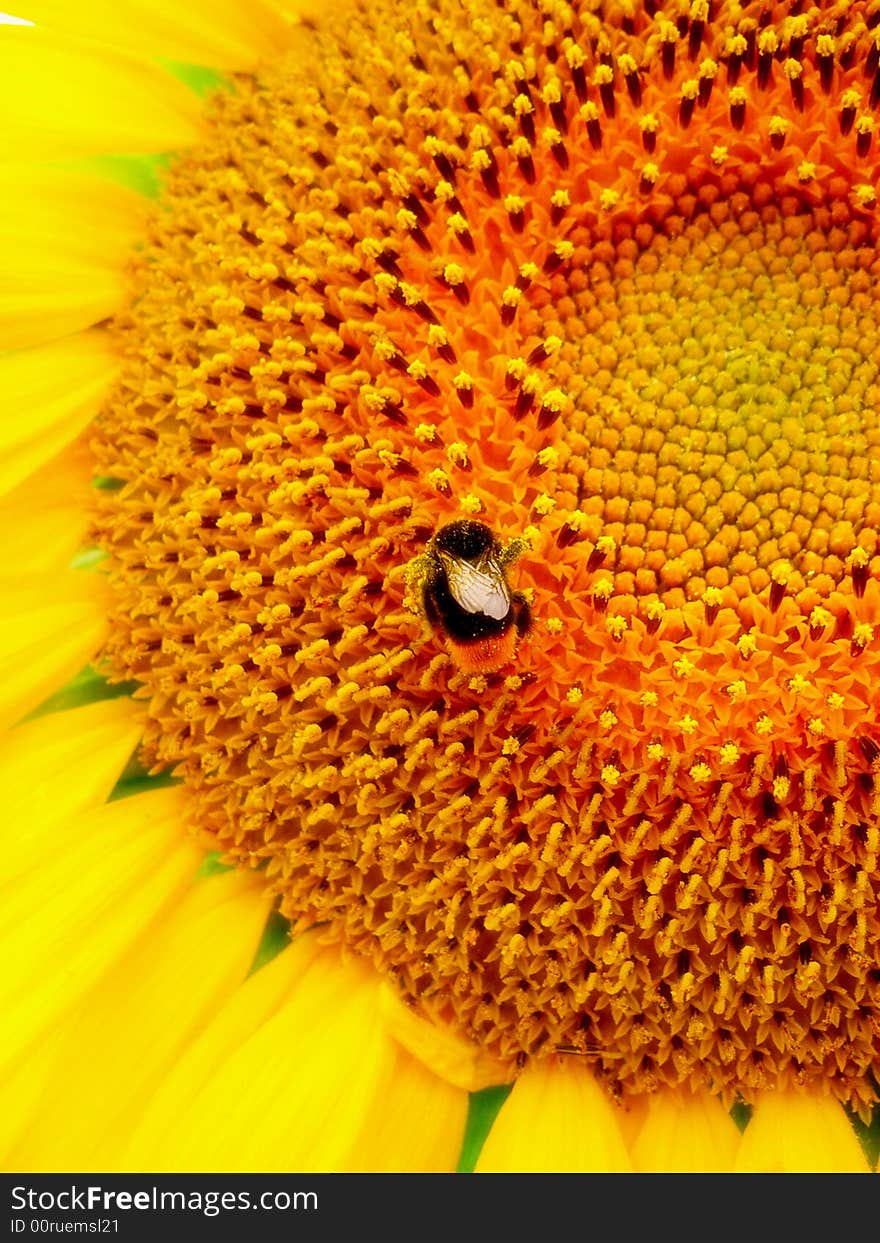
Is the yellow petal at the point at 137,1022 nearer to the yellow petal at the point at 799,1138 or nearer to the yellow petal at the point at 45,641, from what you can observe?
the yellow petal at the point at 45,641

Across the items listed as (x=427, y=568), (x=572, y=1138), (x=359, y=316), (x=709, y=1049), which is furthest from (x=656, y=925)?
(x=359, y=316)

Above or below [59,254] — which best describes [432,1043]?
below

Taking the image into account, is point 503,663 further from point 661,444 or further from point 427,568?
point 661,444

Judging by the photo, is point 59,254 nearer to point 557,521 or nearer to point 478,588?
point 557,521

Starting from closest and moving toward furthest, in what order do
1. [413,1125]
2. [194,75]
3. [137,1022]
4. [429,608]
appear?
[429,608]
[413,1125]
[137,1022]
[194,75]

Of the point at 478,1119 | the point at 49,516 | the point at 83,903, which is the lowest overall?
the point at 478,1119

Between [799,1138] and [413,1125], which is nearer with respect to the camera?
[799,1138]

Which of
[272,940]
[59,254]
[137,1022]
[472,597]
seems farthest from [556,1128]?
[59,254]
